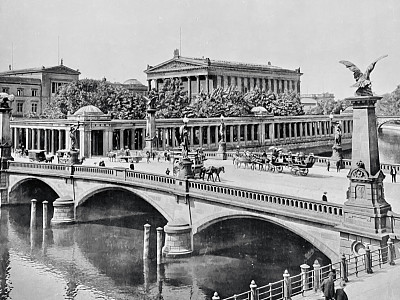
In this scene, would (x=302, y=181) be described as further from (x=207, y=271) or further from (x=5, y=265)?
(x=5, y=265)

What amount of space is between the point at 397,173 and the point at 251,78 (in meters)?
111

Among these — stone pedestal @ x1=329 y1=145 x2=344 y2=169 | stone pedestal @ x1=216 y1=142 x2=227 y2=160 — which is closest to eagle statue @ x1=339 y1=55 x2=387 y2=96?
stone pedestal @ x1=329 y1=145 x2=344 y2=169

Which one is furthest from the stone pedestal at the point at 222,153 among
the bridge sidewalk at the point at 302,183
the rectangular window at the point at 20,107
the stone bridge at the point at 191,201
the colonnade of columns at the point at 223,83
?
the rectangular window at the point at 20,107

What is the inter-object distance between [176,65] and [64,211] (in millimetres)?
99919

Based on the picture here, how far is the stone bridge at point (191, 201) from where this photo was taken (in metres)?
26.9

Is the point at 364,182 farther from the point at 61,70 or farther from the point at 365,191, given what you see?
the point at 61,70

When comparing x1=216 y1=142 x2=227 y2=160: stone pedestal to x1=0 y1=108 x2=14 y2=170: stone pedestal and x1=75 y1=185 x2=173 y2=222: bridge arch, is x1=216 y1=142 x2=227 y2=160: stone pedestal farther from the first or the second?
x1=0 y1=108 x2=14 y2=170: stone pedestal

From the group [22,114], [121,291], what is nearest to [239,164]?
[121,291]

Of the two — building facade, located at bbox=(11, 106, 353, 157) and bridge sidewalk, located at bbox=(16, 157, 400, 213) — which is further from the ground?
building facade, located at bbox=(11, 106, 353, 157)

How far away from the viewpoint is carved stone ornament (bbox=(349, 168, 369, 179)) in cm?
2497

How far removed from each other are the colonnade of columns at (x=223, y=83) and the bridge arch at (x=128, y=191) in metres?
81.4

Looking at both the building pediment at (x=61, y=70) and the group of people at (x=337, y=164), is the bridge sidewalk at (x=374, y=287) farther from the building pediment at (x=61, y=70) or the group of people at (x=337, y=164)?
the building pediment at (x=61, y=70)

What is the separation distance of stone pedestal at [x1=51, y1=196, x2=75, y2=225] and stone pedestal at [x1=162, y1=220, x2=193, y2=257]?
606 inches

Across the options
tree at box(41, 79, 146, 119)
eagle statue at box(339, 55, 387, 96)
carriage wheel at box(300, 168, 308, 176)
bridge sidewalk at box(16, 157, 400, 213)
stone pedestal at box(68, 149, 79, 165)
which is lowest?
bridge sidewalk at box(16, 157, 400, 213)
